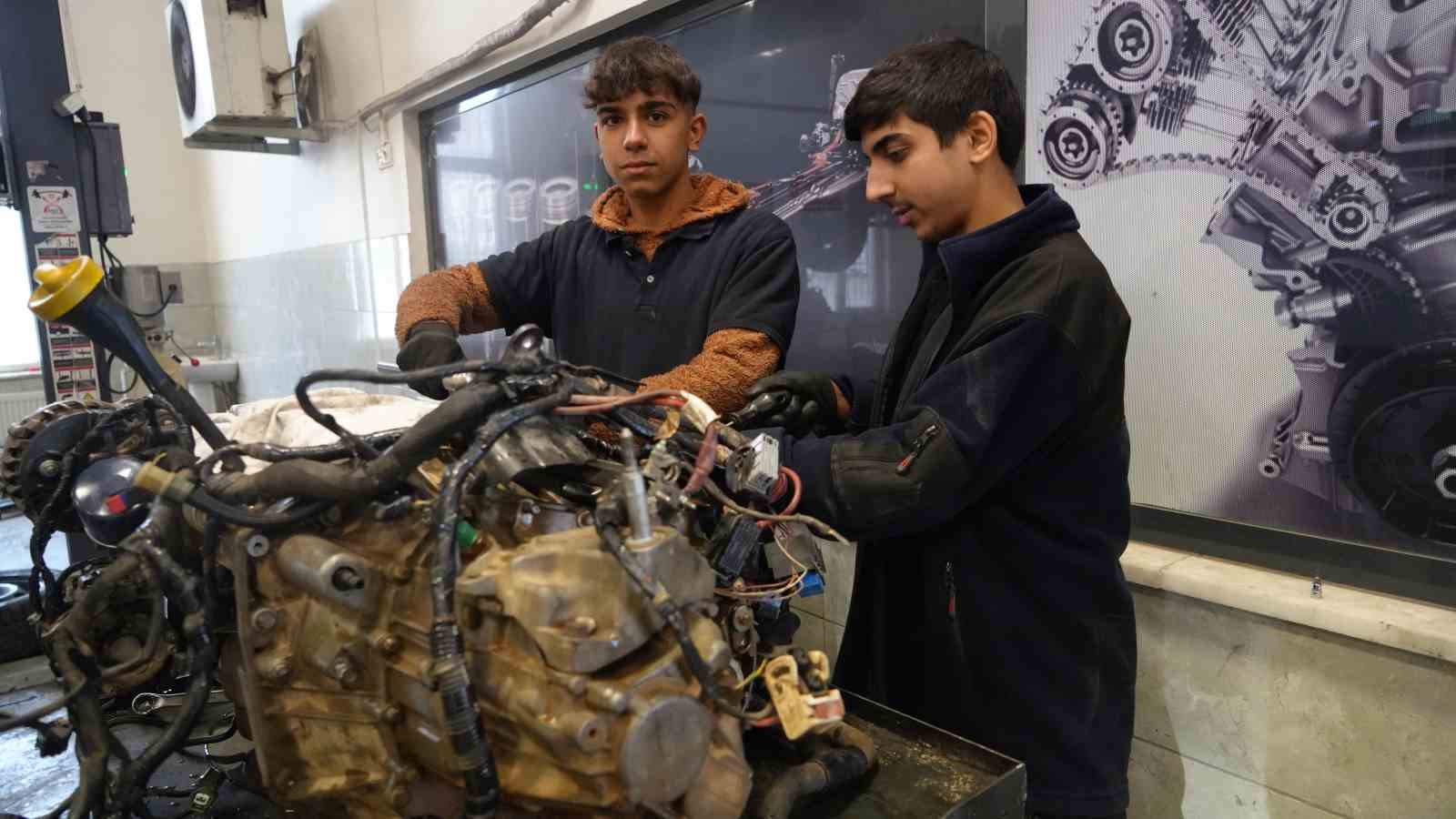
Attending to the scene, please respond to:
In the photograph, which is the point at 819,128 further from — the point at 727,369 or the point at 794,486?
the point at 794,486

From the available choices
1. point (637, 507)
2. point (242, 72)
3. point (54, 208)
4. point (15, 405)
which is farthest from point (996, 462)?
point (15, 405)

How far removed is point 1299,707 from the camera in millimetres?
1242

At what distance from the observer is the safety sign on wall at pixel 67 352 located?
270 cm

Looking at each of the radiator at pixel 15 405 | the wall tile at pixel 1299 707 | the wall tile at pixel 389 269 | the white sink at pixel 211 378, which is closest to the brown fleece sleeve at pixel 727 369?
the wall tile at pixel 1299 707

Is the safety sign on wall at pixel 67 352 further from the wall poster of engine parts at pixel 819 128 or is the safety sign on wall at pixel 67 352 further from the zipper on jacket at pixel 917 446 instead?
the zipper on jacket at pixel 917 446

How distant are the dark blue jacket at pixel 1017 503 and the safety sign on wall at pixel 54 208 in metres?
2.74

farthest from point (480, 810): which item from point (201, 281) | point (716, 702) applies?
point (201, 281)

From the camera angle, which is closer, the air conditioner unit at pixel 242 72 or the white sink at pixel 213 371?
the air conditioner unit at pixel 242 72

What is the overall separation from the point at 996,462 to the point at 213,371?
532 centimetres

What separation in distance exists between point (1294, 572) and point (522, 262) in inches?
53.5

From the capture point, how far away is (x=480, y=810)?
71cm

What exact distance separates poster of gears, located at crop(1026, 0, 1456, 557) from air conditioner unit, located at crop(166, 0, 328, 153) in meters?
3.30

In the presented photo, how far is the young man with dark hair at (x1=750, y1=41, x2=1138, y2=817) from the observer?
97 cm

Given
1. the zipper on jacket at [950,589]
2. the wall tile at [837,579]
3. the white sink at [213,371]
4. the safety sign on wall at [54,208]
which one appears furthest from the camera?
the white sink at [213,371]
